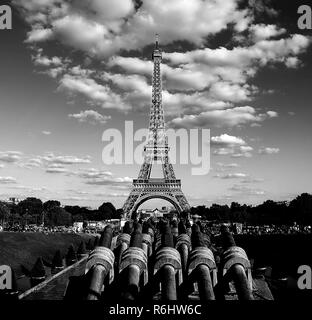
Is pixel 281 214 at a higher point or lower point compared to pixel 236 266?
lower

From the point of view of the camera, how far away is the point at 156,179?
272 feet

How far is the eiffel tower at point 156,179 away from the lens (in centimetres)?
8112

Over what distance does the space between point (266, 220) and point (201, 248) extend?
79.2 metres

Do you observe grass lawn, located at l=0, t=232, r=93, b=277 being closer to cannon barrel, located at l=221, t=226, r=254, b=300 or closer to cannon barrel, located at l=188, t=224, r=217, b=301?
cannon barrel, located at l=188, t=224, r=217, b=301

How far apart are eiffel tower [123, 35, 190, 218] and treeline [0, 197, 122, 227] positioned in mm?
27130

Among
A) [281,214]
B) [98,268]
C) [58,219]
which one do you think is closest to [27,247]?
[98,268]

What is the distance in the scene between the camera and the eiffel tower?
81.1 m

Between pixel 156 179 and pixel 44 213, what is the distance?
38446 mm

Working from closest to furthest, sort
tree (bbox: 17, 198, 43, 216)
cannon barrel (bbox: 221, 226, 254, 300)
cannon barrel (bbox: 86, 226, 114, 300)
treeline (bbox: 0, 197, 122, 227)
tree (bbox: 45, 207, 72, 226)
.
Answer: cannon barrel (bbox: 86, 226, 114, 300) → cannon barrel (bbox: 221, 226, 254, 300) → treeline (bbox: 0, 197, 122, 227) → tree (bbox: 45, 207, 72, 226) → tree (bbox: 17, 198, 43, 216)

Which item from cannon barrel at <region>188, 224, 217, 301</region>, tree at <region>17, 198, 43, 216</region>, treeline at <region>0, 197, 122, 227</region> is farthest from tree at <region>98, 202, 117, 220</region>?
cannon barrel at <region>188, 224, 217, 301</region>

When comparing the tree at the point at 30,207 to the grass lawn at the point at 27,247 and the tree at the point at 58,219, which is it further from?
the grass lawn at the point at 27,247

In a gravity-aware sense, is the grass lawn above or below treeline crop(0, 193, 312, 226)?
below

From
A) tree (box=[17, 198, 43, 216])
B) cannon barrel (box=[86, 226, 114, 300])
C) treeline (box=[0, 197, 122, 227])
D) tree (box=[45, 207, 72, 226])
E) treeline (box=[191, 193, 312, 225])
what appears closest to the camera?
cannon barrel (box=[86, 226, 114, 300])

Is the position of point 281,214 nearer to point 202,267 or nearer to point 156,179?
point 156,179
